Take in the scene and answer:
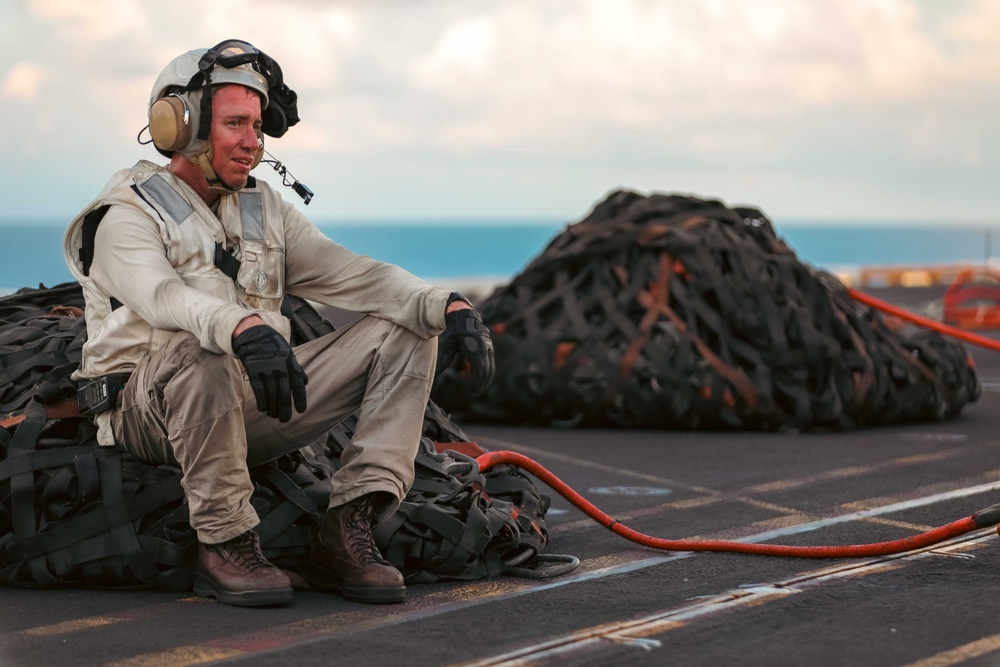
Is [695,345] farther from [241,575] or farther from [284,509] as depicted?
[241,575]

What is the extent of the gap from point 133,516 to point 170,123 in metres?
1.40

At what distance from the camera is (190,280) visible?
201 inches

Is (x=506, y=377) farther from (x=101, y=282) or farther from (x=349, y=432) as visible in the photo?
(x=101, y=282)

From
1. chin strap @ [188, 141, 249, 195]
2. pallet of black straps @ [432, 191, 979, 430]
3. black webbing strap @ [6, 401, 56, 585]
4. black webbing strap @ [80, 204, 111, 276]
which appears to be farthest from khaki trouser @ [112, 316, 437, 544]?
pallet of black straps @ [432, 191, 979, 430]

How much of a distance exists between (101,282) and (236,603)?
1.21 metres

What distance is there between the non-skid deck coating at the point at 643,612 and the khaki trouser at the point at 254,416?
41 cm

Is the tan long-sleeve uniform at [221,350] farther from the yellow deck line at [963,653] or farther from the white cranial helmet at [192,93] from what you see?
the yellow deck line at [963,653]

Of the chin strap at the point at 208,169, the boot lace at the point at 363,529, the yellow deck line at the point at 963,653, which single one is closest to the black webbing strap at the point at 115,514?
the boot lace at the point at 363,529

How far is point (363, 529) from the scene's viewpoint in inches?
204

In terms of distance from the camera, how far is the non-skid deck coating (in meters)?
4.38

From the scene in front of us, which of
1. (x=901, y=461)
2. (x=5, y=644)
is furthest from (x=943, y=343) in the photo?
(x=5, y=644)

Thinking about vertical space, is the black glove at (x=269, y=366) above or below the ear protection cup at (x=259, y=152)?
below

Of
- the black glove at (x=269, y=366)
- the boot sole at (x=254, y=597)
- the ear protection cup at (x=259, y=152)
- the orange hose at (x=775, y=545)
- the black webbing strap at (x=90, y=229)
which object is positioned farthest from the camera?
the orange hose at (x=775, y=545)

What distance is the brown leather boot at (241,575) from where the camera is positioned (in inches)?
194
